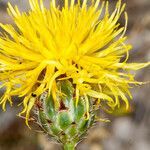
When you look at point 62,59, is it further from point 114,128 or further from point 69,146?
point 114,128

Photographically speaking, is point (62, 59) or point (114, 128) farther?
point (114, 128)

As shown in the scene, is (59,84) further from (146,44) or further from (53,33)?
(146,44)

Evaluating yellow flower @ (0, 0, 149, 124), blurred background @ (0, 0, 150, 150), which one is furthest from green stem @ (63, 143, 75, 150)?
blurred background @ (0, 0, 150, 150)

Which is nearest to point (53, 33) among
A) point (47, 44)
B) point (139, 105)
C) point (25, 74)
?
point (47, 44)

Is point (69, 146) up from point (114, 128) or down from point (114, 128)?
down

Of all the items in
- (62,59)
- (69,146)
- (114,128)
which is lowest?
(69,146)

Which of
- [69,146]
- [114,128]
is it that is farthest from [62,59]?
[114,128]

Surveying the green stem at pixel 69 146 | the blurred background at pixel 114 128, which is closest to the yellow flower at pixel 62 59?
the green stem at pixel 69 146
